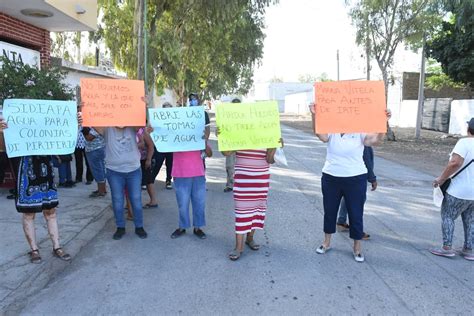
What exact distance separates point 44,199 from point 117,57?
6831mm

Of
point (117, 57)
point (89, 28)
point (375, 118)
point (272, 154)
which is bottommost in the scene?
point (272, 154)

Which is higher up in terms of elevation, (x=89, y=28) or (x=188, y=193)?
(x=89, y=28)

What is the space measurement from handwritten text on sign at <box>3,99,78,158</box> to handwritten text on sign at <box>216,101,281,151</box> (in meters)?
1.67

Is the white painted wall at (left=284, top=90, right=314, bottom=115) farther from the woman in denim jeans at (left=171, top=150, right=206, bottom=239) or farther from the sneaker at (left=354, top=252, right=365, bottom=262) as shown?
the sneaker at (left=354, top=252, right=365, bottom=262)

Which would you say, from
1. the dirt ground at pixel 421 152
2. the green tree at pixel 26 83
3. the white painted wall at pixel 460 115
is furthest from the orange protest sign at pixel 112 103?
the white painted wall at pixel 460 115

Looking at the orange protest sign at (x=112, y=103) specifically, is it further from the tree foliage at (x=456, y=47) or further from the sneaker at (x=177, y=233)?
the tree foliage at (x=456, y=47)

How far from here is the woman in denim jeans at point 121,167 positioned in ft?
17.9

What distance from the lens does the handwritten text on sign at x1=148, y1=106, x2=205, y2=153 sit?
17.2 feet

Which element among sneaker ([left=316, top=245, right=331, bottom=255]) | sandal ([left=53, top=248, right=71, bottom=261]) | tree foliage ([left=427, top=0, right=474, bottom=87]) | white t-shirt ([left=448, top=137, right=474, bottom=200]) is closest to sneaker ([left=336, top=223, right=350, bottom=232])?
sneaker ([left=316, top=245, right=331, bottom=255])

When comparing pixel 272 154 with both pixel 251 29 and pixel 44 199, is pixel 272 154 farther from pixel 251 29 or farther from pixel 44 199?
pixel 251 29

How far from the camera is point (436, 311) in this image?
146 inches

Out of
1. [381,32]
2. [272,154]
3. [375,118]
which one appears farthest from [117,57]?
[381,32]

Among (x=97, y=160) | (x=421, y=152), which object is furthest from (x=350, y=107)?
(x=421, y=152)

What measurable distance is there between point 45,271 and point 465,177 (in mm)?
4695
